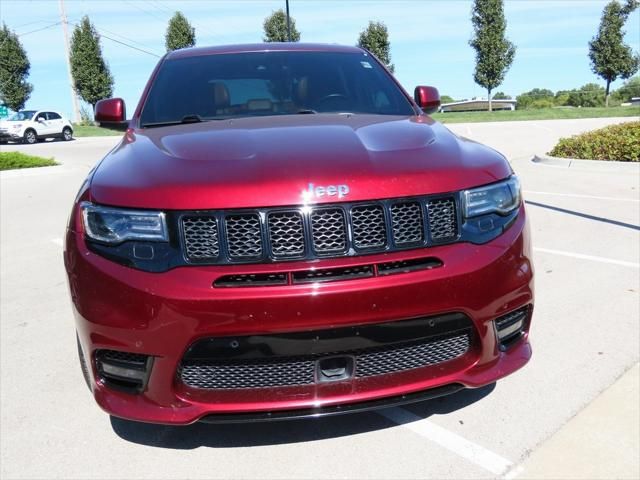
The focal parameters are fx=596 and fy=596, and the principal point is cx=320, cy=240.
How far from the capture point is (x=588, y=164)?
456 inches

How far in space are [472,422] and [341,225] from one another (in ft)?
3.93

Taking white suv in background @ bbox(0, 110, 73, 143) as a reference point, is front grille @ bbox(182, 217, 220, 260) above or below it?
below

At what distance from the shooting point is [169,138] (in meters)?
2.84

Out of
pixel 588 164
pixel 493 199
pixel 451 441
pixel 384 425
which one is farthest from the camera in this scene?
pixel 588 164

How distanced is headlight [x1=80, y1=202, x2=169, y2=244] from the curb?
1059cm

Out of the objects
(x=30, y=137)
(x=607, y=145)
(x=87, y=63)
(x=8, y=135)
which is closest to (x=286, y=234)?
(x=607, y=145)

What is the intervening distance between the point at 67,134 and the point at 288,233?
104 ft

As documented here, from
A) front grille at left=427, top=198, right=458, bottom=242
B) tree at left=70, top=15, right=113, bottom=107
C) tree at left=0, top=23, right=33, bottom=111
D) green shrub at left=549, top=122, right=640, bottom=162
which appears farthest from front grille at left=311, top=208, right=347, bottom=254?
tree at left=0, top=23, right=33, bottom=111

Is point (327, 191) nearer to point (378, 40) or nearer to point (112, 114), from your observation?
point (112, 114)

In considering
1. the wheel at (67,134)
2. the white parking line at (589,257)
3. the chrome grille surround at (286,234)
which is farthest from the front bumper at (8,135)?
the chrome grille surround at (286,234)

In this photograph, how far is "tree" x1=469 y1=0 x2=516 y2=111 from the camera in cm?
3375

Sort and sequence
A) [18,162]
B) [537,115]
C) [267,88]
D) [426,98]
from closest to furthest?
1. [267,88]
2. [426,98]
3. [18,162]
4. [537,115]

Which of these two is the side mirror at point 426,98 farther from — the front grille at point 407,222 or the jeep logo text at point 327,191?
the jeep logo text at point 327,191

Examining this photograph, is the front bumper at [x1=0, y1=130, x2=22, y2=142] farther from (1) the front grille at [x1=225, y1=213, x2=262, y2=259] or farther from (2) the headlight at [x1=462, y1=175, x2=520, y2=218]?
(2) the headlight at [x1=462, y1=175, x2=520, y2=218]
